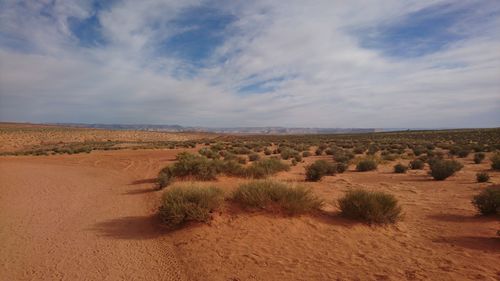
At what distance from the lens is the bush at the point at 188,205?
25.1ft

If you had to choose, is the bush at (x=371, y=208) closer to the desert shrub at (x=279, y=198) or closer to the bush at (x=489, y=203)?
the desert shrub at (x=279, y=198)

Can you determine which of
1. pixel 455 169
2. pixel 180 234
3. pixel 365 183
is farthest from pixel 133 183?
pixel 455 169

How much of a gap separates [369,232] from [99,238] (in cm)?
613

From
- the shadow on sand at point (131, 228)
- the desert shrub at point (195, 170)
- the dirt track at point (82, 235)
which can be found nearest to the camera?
the dirt track at point (82, 235)

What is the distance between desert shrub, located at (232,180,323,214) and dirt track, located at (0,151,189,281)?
2.48m

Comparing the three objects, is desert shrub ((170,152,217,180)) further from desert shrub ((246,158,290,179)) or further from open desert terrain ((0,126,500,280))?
open desert terrain ((0,126,500,280))

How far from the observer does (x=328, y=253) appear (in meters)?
6.19

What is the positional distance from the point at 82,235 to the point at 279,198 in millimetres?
4845

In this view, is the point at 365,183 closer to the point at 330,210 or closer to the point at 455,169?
the point at 455,169

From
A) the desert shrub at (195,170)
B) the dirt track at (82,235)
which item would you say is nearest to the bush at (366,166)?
the desert shrub at (195,170)

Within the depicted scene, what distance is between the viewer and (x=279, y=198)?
27.9 feet

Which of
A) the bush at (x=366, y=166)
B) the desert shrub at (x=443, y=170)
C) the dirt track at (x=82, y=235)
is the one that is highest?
the desert shrub at (x=443, y=170)

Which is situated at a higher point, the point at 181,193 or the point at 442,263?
the point at 181,193

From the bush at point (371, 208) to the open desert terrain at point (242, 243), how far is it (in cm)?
21
